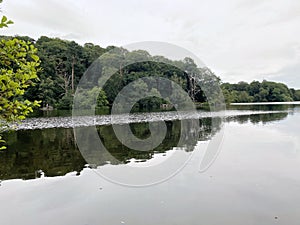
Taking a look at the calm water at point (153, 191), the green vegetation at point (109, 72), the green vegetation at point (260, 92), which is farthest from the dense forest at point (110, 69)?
the green vegetation at point (260, 92)

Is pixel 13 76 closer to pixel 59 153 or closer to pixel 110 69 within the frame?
pixel 59 153

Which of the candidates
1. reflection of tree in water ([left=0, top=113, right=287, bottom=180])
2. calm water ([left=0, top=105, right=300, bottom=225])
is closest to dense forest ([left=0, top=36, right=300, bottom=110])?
reflection of tree in water ([left=0, top=113, right=287, bottom=180])

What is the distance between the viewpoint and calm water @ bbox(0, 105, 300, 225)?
18.9ft

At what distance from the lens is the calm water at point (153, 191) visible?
5754 millimetres

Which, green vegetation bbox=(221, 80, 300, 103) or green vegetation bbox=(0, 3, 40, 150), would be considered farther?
green vegetation bbox=(221, 80, 300, 103)

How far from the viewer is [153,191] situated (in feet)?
24.5

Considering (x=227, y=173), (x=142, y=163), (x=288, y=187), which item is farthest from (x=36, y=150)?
(x=288, y=187)

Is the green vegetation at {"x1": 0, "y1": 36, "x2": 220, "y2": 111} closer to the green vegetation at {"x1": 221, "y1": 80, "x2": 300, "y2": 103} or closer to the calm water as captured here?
the calm water

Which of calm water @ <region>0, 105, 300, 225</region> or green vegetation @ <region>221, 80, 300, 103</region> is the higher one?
green vegetation @ <region>221, 80, 300, 103</region>

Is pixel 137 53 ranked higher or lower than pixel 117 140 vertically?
higher

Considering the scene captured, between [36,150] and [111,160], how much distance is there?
4.51m

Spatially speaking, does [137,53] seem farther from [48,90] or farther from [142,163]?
[142,163]

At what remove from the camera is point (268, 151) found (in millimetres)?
12438

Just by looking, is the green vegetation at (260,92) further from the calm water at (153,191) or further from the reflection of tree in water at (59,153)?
the calm water at (153,191)
